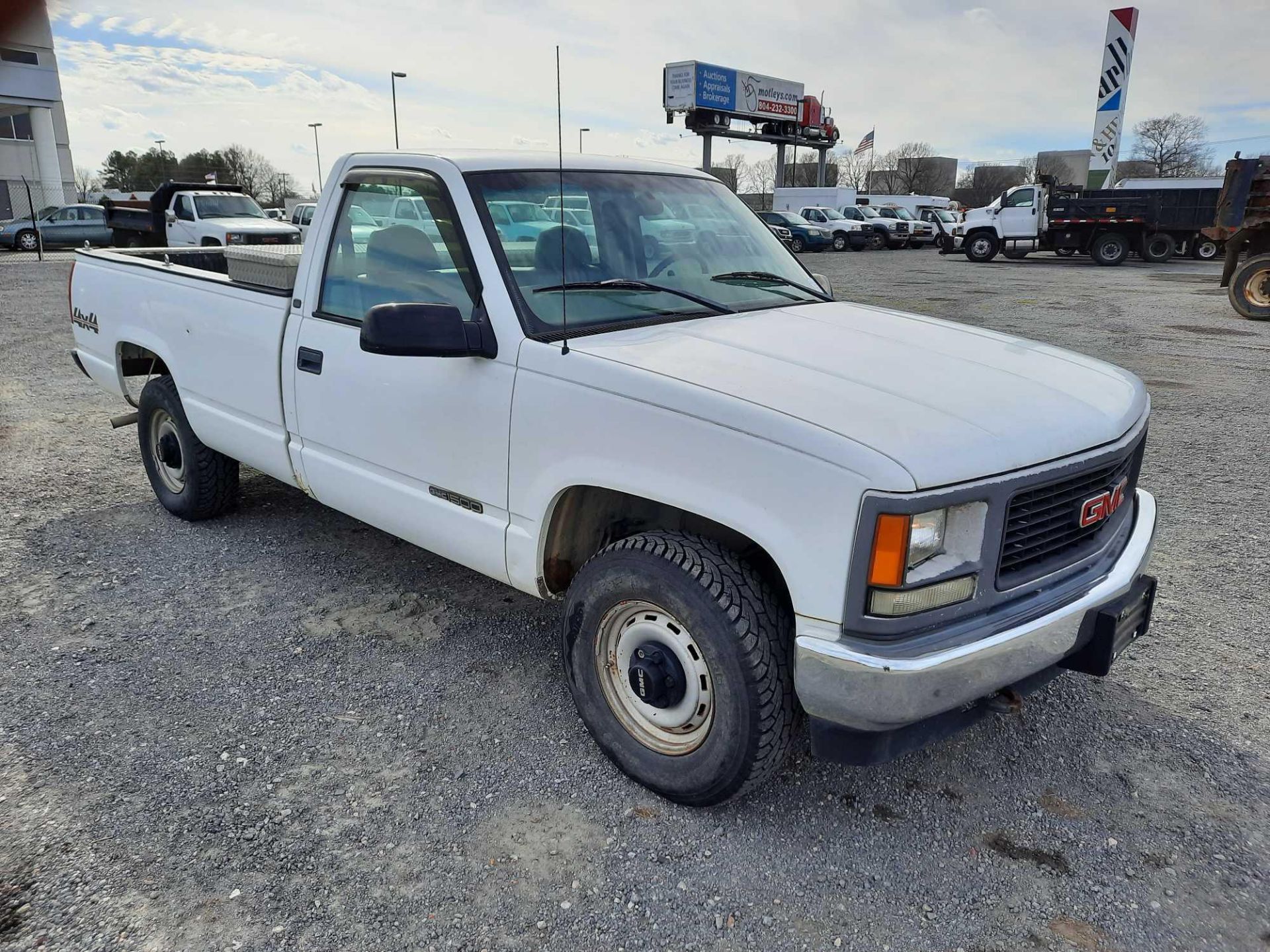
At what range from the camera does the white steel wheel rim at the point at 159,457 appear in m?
5.14

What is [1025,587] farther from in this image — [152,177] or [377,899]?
[152,177]

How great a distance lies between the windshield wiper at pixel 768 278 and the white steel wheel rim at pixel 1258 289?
13387mm

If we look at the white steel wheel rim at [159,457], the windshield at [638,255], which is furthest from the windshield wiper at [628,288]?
the white steel wheel rim at [159,457]

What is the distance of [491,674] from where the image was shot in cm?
368

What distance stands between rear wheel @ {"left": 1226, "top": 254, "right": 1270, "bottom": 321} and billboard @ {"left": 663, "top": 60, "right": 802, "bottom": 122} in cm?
3919

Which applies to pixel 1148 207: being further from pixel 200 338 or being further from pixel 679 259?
pixel 200 338

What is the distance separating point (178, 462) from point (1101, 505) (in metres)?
4.64

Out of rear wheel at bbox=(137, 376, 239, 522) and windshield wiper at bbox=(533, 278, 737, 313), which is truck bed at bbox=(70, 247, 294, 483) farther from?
windshield wiper at bbox=(533, 278, 737, 313)

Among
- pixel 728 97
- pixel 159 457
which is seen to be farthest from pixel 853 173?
pixel 159 457

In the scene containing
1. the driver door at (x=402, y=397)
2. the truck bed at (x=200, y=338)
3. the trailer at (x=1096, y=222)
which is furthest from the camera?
the trailer at (x=1096, y=222)

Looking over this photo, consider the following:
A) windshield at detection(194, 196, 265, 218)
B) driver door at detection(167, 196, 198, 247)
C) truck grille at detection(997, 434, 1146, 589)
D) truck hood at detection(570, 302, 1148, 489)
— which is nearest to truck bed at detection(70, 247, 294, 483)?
truck hood at detection(570, 302, 1148, 489)

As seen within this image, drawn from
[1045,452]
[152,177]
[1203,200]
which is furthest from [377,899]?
[152,177]

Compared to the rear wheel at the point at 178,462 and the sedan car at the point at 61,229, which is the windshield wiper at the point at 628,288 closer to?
the rear wheel at the point at 178,462

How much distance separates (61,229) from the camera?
92.2 feet
